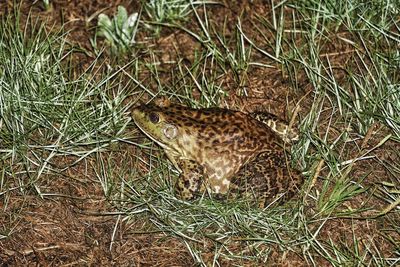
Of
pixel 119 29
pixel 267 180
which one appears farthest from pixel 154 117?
pixel 119 29

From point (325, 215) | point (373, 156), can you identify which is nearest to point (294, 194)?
point (325, 215)

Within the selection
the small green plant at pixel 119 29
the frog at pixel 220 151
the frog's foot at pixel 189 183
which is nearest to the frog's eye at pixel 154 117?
the frog at pixel 220 151

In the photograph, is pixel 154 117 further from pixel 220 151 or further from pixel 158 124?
pixel 220 151

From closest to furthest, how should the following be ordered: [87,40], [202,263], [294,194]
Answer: [202,263] < [294,194] < [87,40]

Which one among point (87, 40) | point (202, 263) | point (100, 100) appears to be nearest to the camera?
point (202, 263)

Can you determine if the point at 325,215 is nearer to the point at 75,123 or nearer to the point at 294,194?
the point at 294,194

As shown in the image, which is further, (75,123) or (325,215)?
(75,123)
